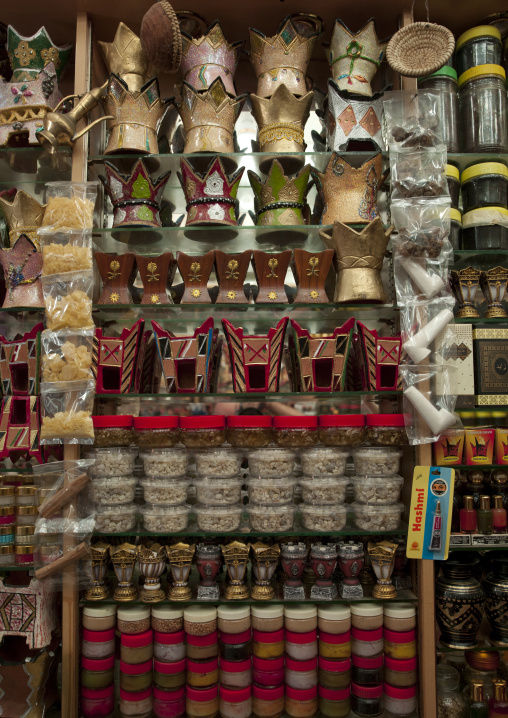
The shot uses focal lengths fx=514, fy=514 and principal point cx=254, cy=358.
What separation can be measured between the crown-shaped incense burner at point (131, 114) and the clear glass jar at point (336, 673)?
74.5 inches

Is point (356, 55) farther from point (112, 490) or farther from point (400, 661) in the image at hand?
point (400, 661)

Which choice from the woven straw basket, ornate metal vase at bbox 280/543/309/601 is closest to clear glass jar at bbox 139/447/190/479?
ornate metal vase at bbox 280/543/309/601

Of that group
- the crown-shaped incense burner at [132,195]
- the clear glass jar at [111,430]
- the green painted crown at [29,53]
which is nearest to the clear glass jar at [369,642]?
the clear glass jar at [111,430]

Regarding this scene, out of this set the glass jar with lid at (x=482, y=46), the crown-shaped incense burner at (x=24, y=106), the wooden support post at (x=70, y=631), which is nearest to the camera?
the wooden support post at (x=70, y=631)

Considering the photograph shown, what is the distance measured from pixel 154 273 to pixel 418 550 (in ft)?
4.31

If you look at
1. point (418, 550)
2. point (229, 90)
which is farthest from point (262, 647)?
point (229, 90)

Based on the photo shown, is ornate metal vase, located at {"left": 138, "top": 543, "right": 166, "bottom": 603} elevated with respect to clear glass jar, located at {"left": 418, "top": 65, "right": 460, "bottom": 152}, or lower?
lower

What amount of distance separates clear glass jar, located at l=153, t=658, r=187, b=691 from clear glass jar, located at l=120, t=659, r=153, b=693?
0.04 metres

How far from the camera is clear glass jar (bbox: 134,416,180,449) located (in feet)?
5.74

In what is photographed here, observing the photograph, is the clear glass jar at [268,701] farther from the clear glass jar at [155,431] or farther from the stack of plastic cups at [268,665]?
the clear glass jar at [155,431]

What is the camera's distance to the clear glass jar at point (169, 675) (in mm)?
1693

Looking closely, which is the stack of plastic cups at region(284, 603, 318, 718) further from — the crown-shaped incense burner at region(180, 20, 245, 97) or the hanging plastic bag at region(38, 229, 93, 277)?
the crown-shaped incense burner at region(180, 20, 245, 97)

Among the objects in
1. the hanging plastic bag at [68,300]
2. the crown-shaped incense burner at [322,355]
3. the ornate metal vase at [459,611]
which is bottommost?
the ornate metal vase at [459,611]

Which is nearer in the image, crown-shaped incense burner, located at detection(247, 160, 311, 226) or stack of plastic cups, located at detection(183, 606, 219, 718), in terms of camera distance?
stack of plastic cups, located at detection(183, 606, 219, 718)
